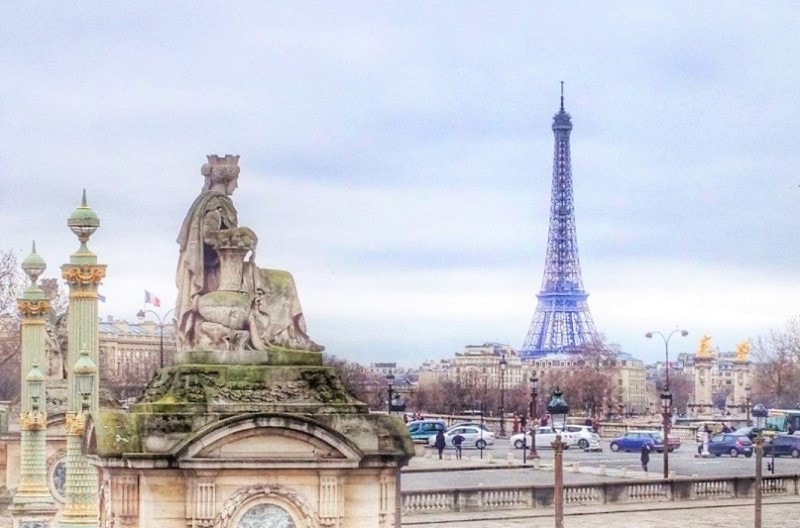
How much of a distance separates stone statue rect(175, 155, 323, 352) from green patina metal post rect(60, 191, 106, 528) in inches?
131

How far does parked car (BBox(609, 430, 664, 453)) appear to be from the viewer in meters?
84.6

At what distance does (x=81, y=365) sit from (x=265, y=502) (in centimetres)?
511

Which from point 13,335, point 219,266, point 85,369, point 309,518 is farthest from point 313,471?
point 13,335

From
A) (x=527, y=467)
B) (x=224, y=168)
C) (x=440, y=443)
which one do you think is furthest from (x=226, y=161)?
(x=440, y=443)

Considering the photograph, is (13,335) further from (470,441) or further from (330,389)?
(330,389)

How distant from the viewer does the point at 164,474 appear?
70.3 feet

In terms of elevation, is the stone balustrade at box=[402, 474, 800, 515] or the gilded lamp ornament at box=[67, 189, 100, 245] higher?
the gilded lamp ornament at box=[67, 189, 100, 245]

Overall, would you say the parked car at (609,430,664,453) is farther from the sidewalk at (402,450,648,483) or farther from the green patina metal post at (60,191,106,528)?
the green patina metal post at (60,191,106,528)

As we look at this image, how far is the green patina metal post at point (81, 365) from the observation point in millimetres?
25766

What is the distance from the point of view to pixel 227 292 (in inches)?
877

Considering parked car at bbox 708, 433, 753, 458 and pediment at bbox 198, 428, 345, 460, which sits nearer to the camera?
pediment at bbox 198, 428, 345, 460

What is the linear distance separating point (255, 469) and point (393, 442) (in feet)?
5.27

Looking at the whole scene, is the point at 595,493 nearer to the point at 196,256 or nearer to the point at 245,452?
the point at 196,256

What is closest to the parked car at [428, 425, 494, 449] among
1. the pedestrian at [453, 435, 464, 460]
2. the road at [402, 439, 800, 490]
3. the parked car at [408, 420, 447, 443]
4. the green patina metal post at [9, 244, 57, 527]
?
the parked car at [408, 420, 447, 443]
